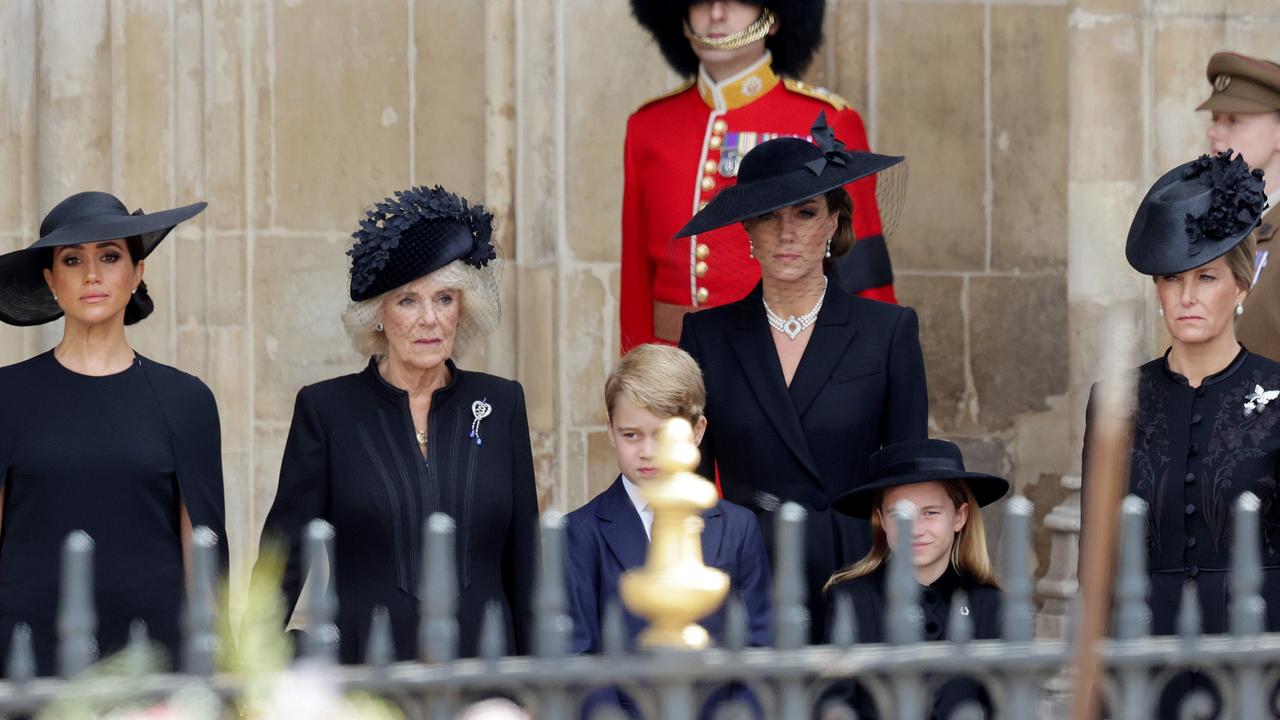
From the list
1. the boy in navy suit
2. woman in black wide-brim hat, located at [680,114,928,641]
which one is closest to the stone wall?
woman in black wide-brim hat, located at [680,114,928,641]

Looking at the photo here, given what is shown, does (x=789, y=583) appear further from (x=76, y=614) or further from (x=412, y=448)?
(x=412, y=448)

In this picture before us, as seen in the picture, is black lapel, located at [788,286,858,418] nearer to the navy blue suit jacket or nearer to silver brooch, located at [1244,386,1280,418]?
the navy blue suit jacket

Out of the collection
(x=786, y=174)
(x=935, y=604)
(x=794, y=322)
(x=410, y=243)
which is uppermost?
(x=786, y=174)

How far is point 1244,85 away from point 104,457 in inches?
112

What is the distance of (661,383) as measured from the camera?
4320mm

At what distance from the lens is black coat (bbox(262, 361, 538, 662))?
14.0 feet

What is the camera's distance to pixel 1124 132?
590cm

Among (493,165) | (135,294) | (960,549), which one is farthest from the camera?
(493,165)

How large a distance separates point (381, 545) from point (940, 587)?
3.56 feet

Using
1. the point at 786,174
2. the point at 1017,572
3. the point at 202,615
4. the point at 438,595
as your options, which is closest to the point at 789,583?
the point at 1017,572

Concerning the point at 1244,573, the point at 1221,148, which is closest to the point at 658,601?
the point at 1244,573

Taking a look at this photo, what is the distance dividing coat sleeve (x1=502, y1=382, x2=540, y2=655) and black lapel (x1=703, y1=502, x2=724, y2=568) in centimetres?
35

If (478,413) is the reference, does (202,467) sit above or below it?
below

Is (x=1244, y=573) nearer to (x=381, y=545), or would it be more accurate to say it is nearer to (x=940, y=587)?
(x=940, y=587)
